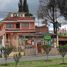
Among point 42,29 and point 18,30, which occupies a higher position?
point 18,30

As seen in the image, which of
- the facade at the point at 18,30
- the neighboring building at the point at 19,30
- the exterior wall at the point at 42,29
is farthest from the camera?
the exterior wall at the point at 42,29

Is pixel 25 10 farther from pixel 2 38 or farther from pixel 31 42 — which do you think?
pixel 31 42

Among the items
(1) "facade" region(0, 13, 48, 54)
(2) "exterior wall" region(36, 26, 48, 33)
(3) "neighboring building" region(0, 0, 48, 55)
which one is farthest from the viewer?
(2) "exterior wall" region(36, 26, 48, 33)

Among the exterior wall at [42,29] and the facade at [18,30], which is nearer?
the facade at [18,30]

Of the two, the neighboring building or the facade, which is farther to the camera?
the facade

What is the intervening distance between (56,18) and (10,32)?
12811mm

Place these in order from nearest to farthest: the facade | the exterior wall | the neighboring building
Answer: the neighboring building < the facade < the exterior wall

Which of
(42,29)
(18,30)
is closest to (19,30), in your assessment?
(18,30)

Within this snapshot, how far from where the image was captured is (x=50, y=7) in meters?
80.6

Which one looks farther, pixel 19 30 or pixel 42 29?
pixel 42 29

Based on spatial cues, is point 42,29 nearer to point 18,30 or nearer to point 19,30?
point 19,30

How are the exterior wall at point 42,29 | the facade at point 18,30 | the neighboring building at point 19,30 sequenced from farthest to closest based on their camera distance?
the exterior wall at point 42,29 → the facade at point 18,30 → the neighboring building at point 19,30

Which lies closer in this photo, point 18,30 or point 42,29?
point 18,30

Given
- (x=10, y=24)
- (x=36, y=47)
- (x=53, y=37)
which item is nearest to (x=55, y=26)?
(x=53, y=37)
